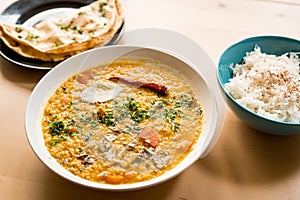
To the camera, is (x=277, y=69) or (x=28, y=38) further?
(x=28, y=38)

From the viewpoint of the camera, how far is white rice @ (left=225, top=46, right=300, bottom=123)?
1762 mm

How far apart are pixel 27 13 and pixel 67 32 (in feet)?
1.15

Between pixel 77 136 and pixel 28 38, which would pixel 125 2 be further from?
pixel 77 136

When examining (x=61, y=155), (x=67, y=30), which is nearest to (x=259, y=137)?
(x=61, y=155)

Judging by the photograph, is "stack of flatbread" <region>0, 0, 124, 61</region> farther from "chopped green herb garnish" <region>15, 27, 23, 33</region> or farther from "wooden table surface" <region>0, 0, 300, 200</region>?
"wooden table surface" <region>0, 0, 300, 200</region>

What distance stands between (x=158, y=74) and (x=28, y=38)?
2.64 feet

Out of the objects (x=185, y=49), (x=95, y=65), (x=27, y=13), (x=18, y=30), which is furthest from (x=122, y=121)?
(x=27, y=13)

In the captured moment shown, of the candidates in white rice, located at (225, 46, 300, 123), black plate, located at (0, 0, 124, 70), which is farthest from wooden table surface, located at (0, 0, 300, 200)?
white rice, located at (225, 46, 300, 123)

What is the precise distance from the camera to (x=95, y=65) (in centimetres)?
206

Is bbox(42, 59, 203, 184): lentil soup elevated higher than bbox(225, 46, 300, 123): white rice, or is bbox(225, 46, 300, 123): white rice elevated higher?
bbox(225, 46, 300, 123): white rice

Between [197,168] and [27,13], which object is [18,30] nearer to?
[27,13]

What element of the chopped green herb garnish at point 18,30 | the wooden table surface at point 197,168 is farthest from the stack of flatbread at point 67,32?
the wooden table surface at point 197,168

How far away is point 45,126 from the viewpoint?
5.84 ft

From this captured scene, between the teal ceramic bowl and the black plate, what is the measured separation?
0.67 m
